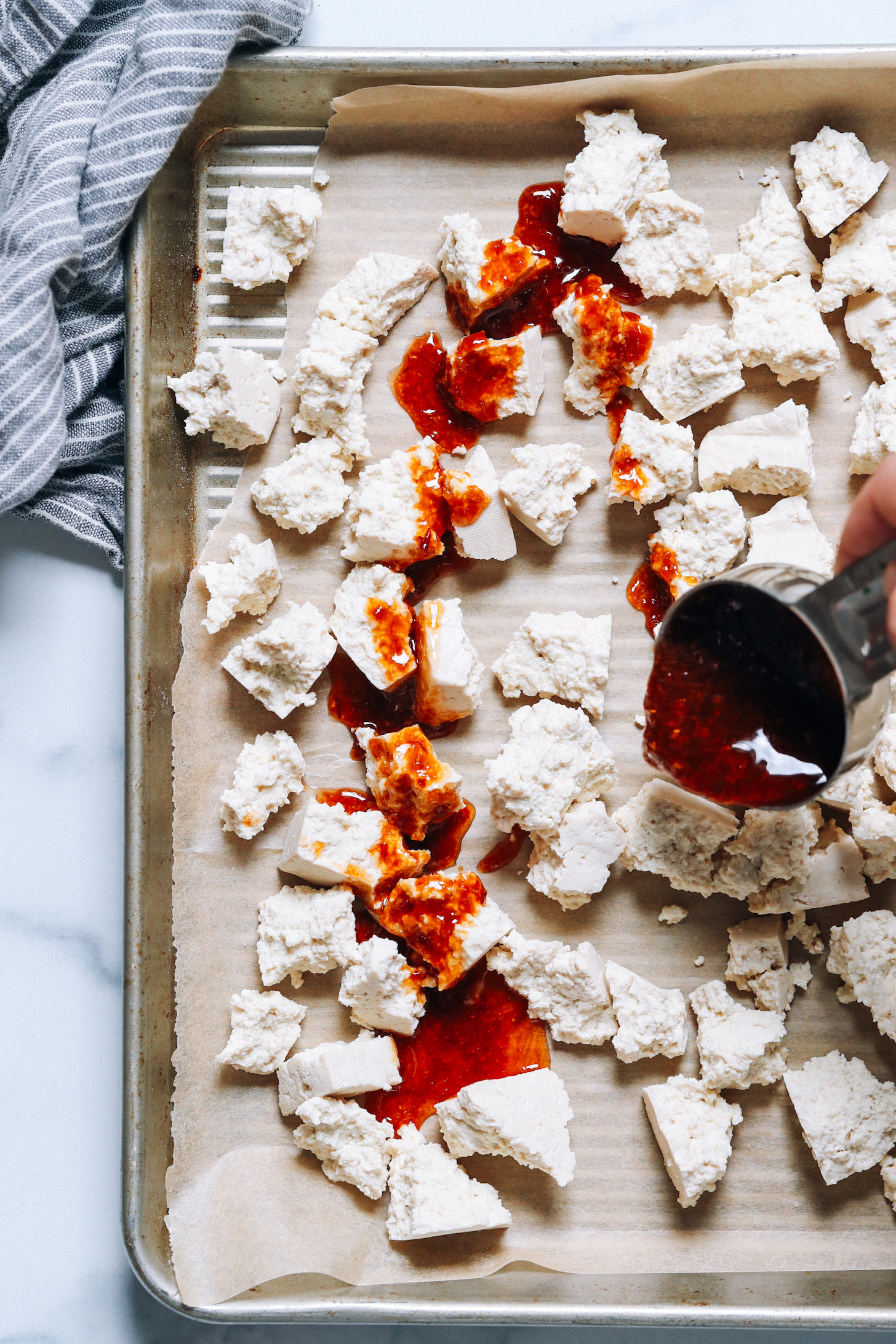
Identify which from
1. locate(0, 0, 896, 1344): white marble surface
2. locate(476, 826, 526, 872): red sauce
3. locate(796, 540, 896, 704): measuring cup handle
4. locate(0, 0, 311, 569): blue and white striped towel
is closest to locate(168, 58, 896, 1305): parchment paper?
locate(476, 826, 526, 872): red sauce

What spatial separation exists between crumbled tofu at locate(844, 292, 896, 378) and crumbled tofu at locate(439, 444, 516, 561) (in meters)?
0.80

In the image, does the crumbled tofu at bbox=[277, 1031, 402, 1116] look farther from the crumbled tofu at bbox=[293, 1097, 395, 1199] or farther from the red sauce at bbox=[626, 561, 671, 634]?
the red sauce at bbox=[626, 561, 671, 634]

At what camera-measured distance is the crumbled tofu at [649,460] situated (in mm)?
2148

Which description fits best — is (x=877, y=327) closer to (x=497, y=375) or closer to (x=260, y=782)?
(x=497, y=375)

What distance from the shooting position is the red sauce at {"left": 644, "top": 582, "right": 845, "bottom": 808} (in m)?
1.72

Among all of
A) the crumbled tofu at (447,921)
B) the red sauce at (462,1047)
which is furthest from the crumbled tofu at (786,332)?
the red sauce at (462,1047)

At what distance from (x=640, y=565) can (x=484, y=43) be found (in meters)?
1.14

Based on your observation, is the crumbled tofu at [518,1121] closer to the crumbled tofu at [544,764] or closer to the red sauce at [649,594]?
the crumbled tofu at [544,764]

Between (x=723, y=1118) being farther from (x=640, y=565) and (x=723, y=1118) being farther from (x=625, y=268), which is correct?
(x=625, y=268)

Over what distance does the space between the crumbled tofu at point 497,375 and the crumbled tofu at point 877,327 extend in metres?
0.65

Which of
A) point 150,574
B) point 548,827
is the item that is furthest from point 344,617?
point 548,827

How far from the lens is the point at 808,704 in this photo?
5.73ft

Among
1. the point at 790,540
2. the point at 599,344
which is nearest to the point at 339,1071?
the point at 790,540

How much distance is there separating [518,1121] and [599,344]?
1533 millimetres
